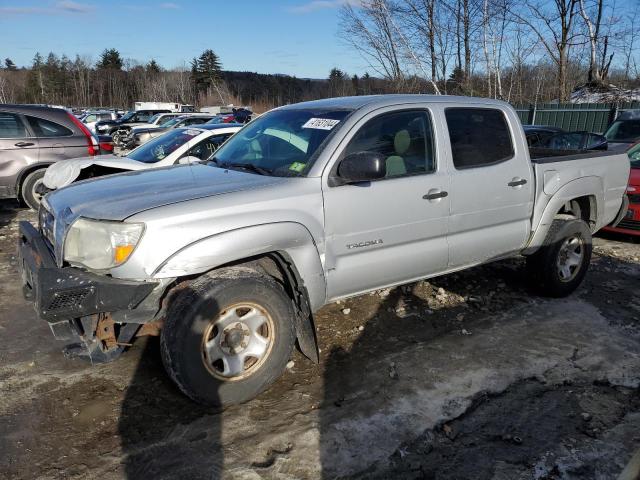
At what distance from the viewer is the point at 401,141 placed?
3785mm

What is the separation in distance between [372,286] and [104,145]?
887 cm

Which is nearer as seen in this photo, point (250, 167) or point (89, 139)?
point (250, 167)

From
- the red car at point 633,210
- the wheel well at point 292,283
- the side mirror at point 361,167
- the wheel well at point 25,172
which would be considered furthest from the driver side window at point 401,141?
the wheel well at point 25,172

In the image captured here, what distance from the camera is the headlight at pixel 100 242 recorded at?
2785 millimetres

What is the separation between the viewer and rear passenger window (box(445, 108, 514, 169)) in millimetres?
4008

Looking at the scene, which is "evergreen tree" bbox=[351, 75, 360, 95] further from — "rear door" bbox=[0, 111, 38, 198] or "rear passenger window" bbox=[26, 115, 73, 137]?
"rear door" bbox=[0, 111, 38, 198]

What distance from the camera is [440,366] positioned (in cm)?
369

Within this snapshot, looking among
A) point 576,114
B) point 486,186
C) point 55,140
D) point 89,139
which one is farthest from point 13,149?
point 576,114

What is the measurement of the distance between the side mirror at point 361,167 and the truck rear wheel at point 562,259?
229 cm

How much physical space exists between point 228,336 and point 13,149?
7.43 m

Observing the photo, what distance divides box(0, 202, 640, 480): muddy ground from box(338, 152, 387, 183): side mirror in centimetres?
139

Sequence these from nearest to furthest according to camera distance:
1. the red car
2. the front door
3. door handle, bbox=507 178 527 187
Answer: the front door → door handle, bbox=507 178 527 187 → the red car

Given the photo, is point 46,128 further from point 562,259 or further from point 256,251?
point 562,259

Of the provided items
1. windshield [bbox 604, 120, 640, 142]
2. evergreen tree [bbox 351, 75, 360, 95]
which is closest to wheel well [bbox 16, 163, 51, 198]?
windshield [bbox 604, 120, 640, 142]
